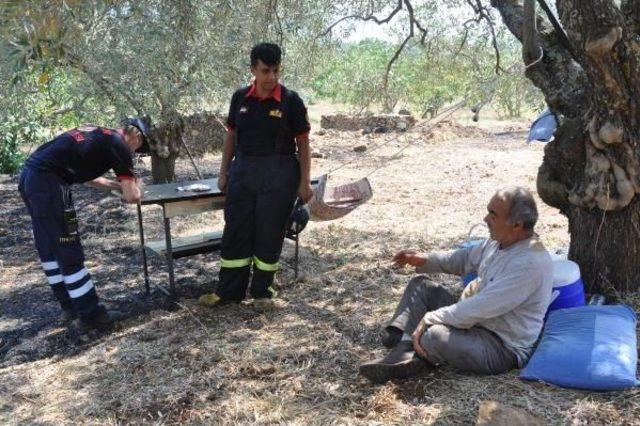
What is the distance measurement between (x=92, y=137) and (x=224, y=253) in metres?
1.16

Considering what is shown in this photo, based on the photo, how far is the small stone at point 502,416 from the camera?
2.59 meters

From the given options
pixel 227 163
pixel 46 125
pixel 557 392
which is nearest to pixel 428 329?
pixel 557 392

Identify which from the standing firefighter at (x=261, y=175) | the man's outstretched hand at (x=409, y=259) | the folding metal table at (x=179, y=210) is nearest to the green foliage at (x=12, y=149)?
the folding metal table at (x=179, y=210)

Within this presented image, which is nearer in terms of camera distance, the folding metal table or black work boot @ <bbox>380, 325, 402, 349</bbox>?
black work boot @ <bbox>380, 325, 402, 349</bbox>

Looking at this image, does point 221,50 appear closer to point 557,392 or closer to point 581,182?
point 581,182

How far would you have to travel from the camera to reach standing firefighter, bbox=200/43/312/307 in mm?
4273

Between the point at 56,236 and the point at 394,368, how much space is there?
7.68ft

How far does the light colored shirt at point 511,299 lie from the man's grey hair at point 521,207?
0.37 ft

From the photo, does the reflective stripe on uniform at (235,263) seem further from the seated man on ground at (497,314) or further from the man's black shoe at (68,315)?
the seated man on ground at (497,314)

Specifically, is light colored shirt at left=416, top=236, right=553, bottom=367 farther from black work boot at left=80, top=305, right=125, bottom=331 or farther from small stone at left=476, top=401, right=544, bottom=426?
black work boot at left=80, top=305, right=125, bottom=331

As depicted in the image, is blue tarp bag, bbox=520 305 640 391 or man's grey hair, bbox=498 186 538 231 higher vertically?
man's grey hair, bbox=498 186 538 231

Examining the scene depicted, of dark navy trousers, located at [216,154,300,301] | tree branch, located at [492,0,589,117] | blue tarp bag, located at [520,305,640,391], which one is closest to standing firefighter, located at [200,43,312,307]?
dark navy trousers, located at [216,154,300,301]

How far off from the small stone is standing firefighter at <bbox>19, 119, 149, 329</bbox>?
259 centimetres

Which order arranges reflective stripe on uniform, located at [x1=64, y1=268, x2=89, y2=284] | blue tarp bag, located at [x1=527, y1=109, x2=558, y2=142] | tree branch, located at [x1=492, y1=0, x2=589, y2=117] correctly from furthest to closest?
blue tarp bag, located at [x1=527, y1=109, x2=558, y2=142]
reflective stripe on uniform, located at [x1=64, y1=268, x2=89, y2=284]
tree branch, located at [x1=492, y1=0, x2=589, y2=117]
